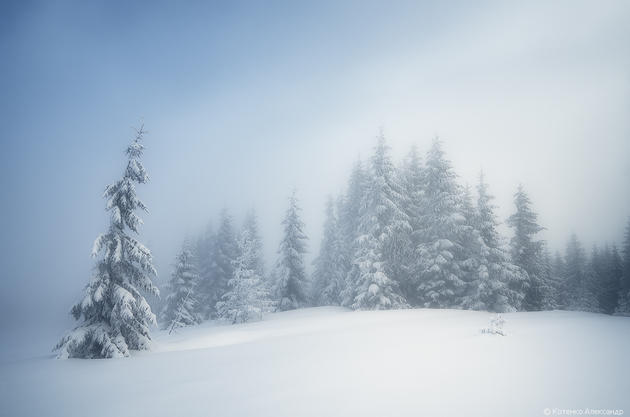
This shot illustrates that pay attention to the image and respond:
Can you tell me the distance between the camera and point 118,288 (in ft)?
39.7

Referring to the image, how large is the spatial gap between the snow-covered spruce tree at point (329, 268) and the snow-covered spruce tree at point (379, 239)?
7.08 meters

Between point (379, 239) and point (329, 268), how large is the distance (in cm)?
1290

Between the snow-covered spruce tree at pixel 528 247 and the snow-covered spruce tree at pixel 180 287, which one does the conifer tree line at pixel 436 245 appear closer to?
the snow-covered spruce tree at pixel 528 247

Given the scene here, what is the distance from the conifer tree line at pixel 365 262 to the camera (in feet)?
41.1

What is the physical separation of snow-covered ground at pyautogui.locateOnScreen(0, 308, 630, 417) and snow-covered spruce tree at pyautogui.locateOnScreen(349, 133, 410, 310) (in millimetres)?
10528

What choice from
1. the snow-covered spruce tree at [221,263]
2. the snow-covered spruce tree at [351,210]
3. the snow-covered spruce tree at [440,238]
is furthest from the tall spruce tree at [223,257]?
the snow-covered spruce tree at [440,238]

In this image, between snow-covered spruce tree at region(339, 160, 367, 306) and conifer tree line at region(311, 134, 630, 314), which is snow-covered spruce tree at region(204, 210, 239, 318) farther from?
conifer tree line at region(311, 134, 630, 314)

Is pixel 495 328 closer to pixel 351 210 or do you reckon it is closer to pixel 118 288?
pixel 118 288

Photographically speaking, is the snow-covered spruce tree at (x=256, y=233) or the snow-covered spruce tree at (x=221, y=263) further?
the snow-covered spruce tree at (x=256, y=233)

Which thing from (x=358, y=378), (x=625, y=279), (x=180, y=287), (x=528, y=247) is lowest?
(x=180, y=287)

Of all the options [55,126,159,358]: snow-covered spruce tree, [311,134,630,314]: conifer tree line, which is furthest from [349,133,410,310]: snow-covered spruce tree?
[55,126,159,358]: snow-covered spruce tree

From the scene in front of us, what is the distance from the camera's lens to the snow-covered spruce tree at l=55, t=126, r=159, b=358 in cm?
1139

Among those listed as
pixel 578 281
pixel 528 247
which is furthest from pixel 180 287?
pixel 578 281

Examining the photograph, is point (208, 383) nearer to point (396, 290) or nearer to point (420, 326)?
point (420, 326)
